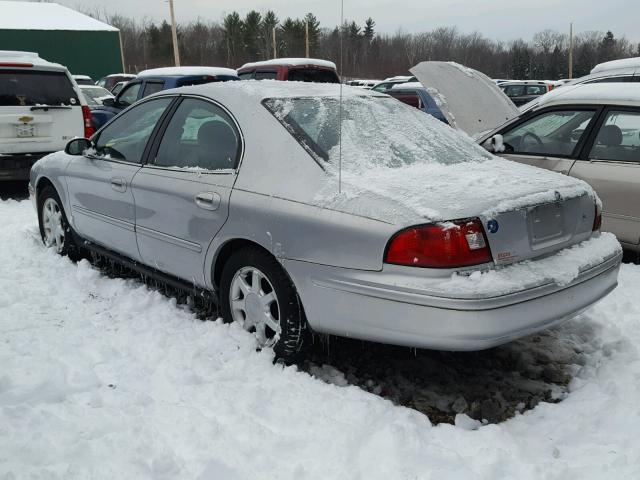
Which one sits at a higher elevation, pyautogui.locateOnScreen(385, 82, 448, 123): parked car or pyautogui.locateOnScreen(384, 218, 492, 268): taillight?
pyautogui.locateOnScreen(385, 82, 448, 123): parked car

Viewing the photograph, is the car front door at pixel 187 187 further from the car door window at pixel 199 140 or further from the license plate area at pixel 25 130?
the license plate area at pixel 25 130

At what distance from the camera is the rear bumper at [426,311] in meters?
2.61

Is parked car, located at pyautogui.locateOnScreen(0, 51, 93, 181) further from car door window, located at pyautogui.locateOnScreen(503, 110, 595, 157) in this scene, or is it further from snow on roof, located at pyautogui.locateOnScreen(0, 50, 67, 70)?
car door window, located at pyautogui.locateOnScreen(503, 110, 595, 157)

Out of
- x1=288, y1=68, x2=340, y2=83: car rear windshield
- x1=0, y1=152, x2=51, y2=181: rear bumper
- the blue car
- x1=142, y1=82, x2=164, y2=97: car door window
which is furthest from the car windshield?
x1=288, y1=68, x2=340, y2=83: car rear windshield

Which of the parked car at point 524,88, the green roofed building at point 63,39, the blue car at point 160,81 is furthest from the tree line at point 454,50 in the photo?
the blue car at point 160,81

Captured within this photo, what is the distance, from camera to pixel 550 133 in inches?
217

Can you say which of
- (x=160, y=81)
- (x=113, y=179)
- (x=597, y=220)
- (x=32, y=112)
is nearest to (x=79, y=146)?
(x=113, y=179)

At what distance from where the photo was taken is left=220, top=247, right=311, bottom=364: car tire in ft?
10.3

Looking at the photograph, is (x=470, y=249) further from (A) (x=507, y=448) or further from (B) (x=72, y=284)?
(B) (x=72, y=284)

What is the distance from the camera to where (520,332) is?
2.74 m

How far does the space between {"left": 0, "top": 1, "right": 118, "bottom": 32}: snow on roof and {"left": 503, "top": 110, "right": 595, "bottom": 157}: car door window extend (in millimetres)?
41216

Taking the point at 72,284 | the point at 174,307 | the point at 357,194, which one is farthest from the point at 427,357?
the point at 72,284

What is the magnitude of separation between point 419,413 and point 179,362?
1.33m

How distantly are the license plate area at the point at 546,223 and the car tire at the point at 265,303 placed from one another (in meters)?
1.20
